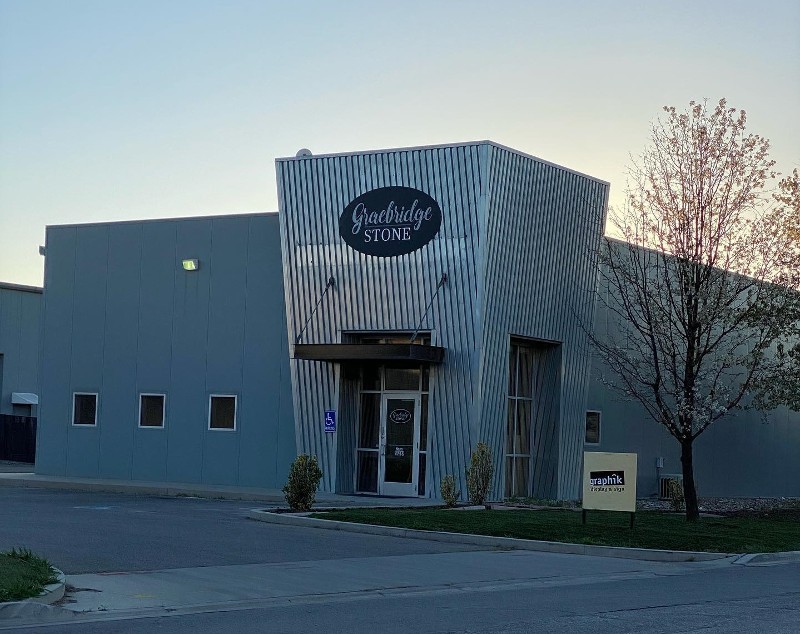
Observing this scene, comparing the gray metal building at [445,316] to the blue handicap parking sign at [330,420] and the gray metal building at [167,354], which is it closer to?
the blue handicap parking sign at [330,420]

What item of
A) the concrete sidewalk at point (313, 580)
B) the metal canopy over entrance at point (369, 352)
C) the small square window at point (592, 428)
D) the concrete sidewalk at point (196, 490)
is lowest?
the concrete sidewalk at point (196, 490)

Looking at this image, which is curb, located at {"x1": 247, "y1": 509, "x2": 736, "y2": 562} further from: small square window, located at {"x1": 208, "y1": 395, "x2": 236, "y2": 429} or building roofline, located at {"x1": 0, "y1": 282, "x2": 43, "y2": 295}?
building roofline, located at {"x1": 0, "y1": 282, "x2": 43, "y2": 295}

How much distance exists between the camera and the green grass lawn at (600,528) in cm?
2031

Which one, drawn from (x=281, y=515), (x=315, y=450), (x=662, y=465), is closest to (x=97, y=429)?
(x=315, y=450)

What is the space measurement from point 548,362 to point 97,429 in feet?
41.5

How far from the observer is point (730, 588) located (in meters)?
15.2

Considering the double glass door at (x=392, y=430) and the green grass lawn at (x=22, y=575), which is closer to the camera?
the green grass lawn at (x=22, y=575)

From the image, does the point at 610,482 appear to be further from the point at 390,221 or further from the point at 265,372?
the point at 265,372

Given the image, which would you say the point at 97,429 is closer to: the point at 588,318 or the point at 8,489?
the point at 8,489

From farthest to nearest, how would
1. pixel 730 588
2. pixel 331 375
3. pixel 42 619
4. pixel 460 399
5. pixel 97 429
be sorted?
1. pixel 97 429
2. pixel 331 375
3. pixel 460 399
4. pixel 730 588
5. pixel 42 619

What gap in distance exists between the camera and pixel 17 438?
161 feet

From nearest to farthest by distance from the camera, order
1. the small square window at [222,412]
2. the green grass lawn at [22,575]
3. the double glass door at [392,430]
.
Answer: the green grass lawn at [22,575] < the double glass door at [392,430] < the small square window at [222,412]

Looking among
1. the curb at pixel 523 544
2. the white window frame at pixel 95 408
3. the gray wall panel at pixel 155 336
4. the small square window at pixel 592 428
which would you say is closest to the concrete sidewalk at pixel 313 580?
the curb at pixel 523 544

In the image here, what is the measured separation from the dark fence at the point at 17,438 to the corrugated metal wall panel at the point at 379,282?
21.3 metres
